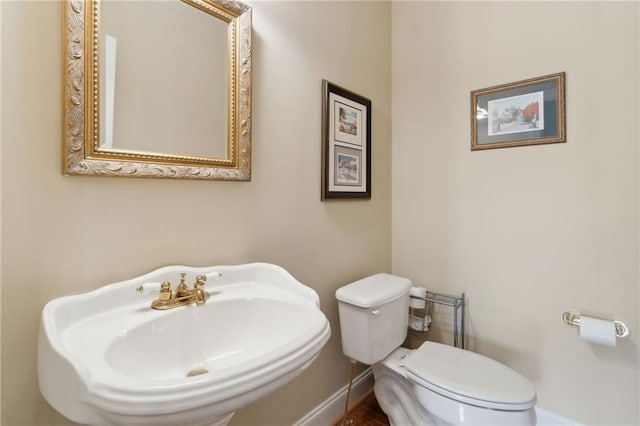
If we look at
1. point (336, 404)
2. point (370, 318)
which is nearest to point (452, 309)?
point (370, 318)

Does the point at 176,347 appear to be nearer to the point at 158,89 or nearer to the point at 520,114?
the point at 158,89

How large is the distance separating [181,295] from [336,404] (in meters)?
1.09

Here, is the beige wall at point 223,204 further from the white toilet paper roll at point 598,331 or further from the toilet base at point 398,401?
the white toilet paper roll at point 598,331

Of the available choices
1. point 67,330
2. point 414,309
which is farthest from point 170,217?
point 414,309

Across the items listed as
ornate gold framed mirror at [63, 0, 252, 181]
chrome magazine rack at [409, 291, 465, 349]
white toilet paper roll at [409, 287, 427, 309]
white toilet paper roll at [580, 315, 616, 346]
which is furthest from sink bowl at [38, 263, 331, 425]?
white toilet paper roll at [580, 315, 616, 346]

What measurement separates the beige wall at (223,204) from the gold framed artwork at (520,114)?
1.73 feet

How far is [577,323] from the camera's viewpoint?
4.24 feet

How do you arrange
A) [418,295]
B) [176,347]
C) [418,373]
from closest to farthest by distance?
[176,347] → [418,373] → [418,295]

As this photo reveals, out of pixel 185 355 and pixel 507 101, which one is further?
pixel 507 101

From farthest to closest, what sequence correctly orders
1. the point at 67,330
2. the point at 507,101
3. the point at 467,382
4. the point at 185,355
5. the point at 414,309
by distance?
the point at 414,309, the point at 507,101, the point at 467,382, the point at 185,355, the point at 67,330

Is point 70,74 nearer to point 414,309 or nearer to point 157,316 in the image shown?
point 157,316

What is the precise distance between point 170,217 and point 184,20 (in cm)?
65

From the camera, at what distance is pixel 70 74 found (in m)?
0.74

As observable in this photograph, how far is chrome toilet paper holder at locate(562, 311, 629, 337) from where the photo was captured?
1204 mm
